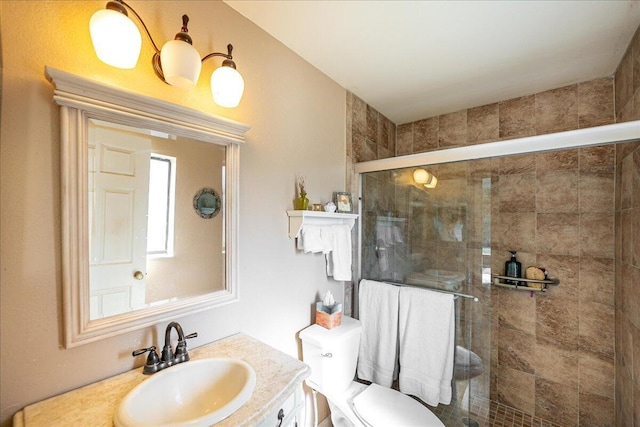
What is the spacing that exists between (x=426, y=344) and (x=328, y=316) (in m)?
0.65

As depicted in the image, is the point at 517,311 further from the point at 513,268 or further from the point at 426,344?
the point at 426,344

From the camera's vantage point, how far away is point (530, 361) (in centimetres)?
208

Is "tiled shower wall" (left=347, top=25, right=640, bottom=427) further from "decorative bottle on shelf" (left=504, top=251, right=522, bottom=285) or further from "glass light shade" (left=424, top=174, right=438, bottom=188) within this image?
"glass light shade" (left=424, top=174, right=438, bottom=188)

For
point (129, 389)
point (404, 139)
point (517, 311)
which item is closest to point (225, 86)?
point (129, 389)

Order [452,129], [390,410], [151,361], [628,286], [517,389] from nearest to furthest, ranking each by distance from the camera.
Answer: [151,361] < [390,410] < [628,286] < [517,389] < [452,129]

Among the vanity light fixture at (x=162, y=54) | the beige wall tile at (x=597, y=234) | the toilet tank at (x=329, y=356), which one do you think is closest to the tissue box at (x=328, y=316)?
the toilet tank at (x=329, y=356)

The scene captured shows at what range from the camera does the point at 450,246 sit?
173 centimetres

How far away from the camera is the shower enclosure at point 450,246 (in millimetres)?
1622

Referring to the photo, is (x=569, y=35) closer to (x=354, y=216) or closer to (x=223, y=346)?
(x=354, y=216)

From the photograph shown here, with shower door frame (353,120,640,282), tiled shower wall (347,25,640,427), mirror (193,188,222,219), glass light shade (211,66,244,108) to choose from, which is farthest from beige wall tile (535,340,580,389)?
glass light shade (211,66,244,108)

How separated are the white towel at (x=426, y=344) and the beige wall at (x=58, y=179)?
2.07 feet

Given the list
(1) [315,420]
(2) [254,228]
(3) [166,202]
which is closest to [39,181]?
(3) [166,202]

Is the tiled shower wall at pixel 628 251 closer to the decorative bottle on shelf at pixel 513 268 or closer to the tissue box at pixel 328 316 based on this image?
the decorative bottle on shelf at pixel 513 268

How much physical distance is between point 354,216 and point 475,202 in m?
0.79
